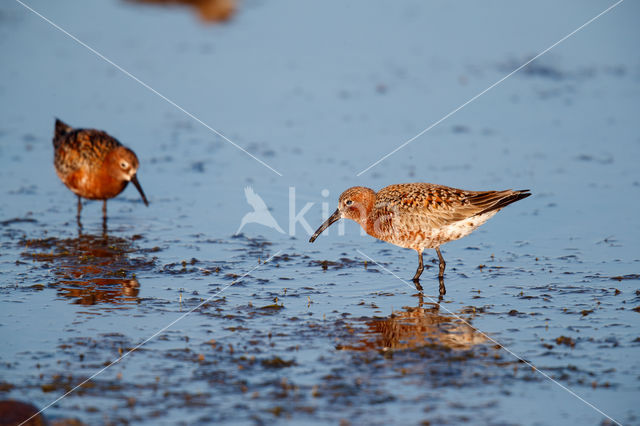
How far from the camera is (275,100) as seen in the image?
16.9m

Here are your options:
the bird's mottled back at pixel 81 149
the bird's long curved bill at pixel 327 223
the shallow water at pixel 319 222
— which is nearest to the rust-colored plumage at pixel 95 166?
the bird's mottled back at pixel 81 149

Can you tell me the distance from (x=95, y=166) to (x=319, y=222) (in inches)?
133

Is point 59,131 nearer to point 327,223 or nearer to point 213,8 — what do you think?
point 327,223

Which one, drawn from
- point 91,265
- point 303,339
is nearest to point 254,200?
point 91,265

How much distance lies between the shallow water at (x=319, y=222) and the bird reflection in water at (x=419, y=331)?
33mm

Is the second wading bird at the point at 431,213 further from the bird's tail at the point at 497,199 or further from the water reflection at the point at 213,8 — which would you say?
the water reflection at the point at 213,8

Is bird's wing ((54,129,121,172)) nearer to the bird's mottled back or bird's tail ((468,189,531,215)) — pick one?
the bird's mottled back

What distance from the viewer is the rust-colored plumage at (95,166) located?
12109 mm

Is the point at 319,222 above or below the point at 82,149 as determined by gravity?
below

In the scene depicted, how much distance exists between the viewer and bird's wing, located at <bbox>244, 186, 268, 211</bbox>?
41.0 ft

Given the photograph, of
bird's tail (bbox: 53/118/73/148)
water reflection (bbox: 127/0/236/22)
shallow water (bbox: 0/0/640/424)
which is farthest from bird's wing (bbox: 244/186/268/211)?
water reflection (bbox: 127/0/236/22)

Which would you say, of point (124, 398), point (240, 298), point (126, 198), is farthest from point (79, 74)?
point (124, 398)

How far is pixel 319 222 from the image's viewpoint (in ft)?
39.4

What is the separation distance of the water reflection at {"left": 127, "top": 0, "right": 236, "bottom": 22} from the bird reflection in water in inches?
627
